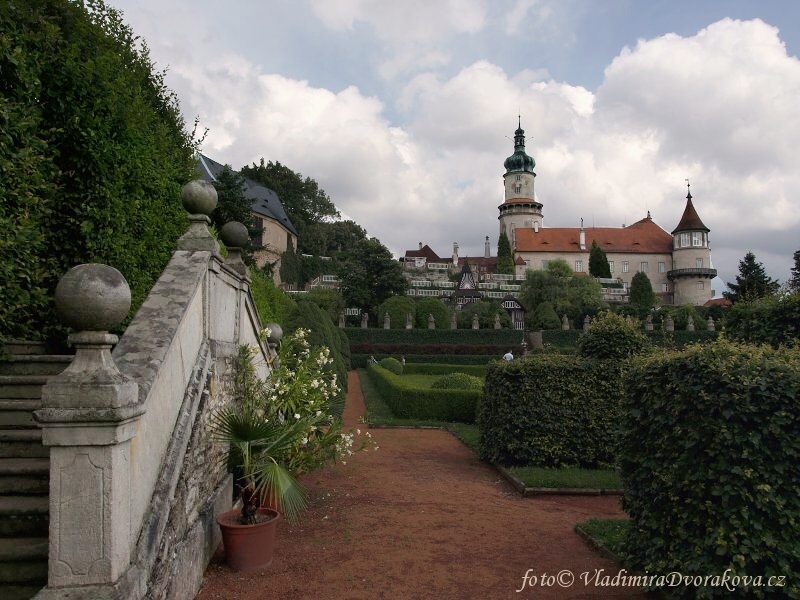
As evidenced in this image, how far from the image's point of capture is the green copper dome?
3580 inches

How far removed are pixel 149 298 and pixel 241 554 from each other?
2445mm

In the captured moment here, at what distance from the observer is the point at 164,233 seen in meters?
7.95

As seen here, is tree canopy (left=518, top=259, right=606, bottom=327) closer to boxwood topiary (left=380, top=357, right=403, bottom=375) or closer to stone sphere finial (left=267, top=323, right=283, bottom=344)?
boxwood topiary (left=380, top=357, right=403, bottom=375)

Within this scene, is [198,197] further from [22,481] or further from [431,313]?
[431,313]

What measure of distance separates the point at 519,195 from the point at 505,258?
17.5m

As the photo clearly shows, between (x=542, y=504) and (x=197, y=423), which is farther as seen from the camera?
(x=542, y=504)

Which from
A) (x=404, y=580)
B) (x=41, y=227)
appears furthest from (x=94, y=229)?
(x=404, y=580)

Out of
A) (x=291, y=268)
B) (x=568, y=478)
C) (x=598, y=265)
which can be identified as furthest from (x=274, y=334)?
(x=598, y=265)

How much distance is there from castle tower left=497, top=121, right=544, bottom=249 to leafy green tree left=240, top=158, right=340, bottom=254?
3414 centimetres

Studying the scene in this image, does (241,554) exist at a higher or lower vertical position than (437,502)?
higher

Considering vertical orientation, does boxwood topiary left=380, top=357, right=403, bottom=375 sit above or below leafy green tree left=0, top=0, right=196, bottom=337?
below

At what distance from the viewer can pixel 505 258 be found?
259 ft

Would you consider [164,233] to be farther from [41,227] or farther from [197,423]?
[197,423]

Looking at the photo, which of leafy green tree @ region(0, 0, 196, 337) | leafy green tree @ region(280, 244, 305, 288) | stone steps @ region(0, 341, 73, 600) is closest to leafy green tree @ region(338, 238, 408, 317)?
leafy green tree @ region(280, 244, 305, 288)
